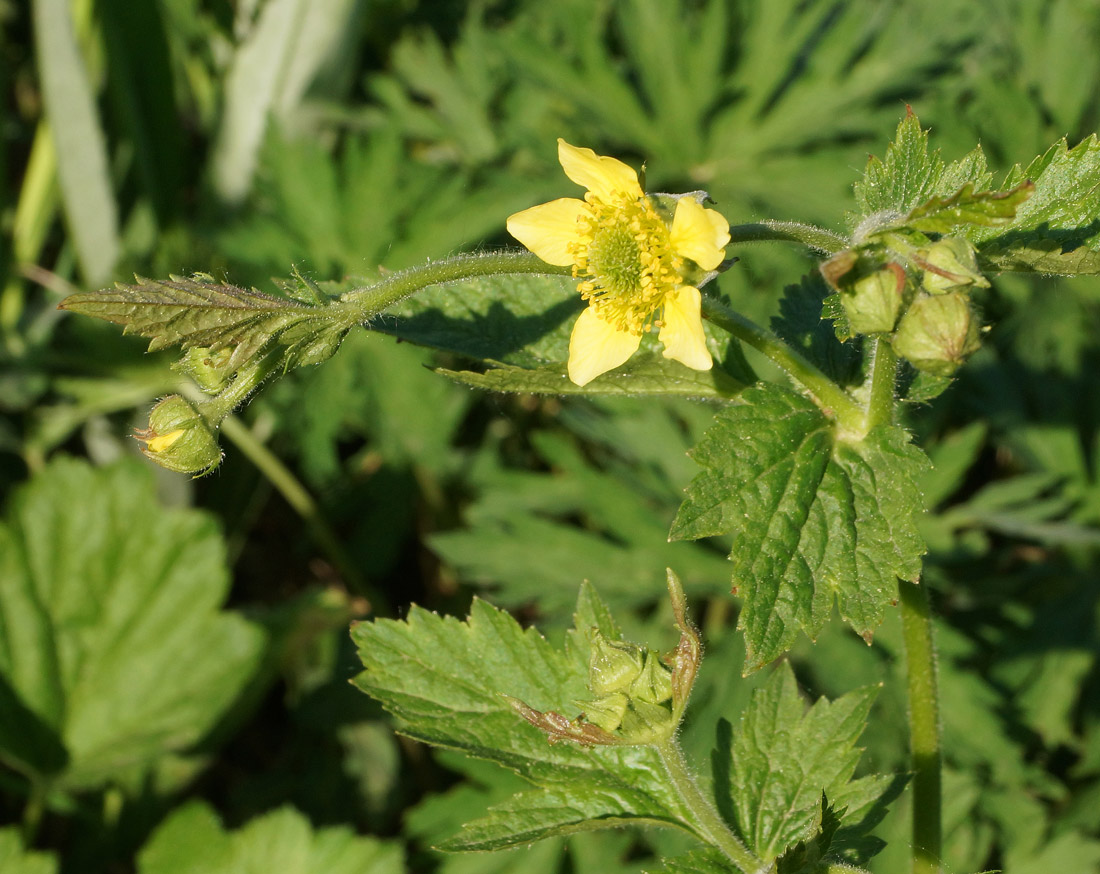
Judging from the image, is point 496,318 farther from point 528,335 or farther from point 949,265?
point 949,265

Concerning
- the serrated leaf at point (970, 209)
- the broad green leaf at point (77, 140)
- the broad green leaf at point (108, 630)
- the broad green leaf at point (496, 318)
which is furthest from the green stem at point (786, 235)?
the broad green leaf at point (77, 140)

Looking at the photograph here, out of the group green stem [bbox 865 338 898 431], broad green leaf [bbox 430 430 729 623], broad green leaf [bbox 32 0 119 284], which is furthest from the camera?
broad green leaf [bbox 32 0 119 284]

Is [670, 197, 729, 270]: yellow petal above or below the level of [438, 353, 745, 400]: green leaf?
above

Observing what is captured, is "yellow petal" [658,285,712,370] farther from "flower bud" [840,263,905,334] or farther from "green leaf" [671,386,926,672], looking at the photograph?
"flower bud" [840,263,905,334]

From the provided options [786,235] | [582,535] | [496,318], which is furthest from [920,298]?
[582,535]

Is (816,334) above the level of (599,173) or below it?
below

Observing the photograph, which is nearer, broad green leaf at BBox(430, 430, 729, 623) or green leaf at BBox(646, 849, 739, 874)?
green leaf at BBox(646, 849, 739, 874)

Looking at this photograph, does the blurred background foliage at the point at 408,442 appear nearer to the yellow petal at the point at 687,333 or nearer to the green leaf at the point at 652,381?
the green leaf at the point at 652,381

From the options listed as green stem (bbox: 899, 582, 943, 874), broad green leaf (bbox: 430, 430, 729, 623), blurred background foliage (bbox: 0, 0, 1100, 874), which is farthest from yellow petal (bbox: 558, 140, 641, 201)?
broad green leaf (bbox: 430, 430, 729, 623)
